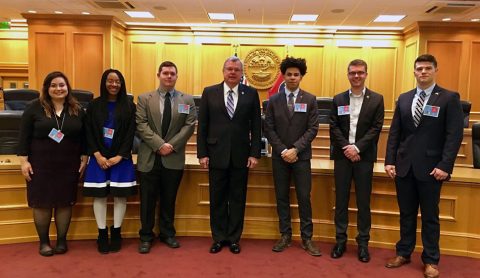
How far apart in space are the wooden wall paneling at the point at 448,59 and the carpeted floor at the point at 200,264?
21.3 feet

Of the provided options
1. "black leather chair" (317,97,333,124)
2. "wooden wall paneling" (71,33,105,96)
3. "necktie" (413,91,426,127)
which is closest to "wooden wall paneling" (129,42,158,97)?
"wooden wall paneling" (71,33,105,96)

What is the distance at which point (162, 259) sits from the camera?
2.79 meters

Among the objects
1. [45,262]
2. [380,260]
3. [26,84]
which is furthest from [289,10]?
[26,84]

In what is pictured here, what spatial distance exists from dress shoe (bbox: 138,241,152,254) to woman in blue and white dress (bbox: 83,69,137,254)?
240 mm

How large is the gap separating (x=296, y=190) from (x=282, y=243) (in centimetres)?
43

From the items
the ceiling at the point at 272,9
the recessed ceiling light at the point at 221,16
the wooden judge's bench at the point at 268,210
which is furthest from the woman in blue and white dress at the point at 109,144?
the recessed ceiling light at the point at 221,16

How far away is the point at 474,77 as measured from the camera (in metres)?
8.36

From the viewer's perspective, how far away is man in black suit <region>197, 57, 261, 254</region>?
9.34 ft

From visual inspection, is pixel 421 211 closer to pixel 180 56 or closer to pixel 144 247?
pixel 144 247

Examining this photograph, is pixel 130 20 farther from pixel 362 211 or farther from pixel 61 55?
pixel 362 211

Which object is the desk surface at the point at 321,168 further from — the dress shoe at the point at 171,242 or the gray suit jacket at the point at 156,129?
the dress shoe at the point at 171,242

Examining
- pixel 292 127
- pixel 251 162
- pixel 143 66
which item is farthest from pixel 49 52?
pixel 292 127

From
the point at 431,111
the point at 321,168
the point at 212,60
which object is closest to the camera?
the point at 431,111

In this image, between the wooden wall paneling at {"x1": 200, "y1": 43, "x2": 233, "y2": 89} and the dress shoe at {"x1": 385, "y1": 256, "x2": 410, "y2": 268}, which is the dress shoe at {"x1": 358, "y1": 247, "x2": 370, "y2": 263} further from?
the wooden wall paneling at {"x1": 200, "y1": 43, "x2": 233, "y2": 89}
